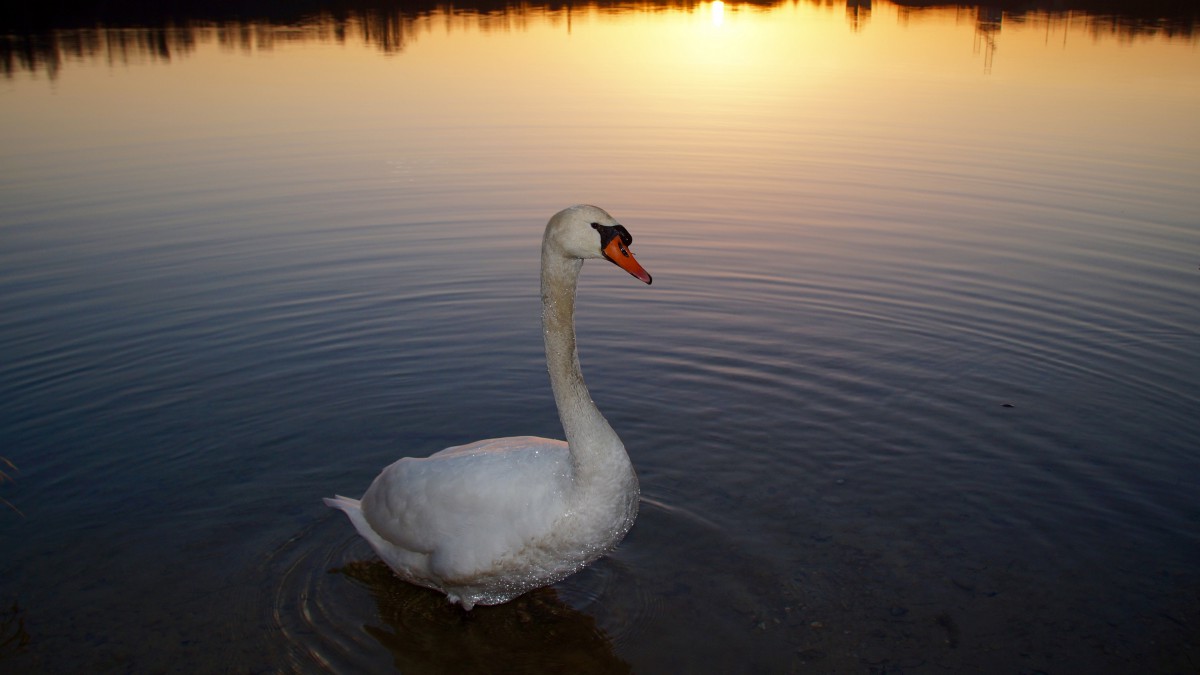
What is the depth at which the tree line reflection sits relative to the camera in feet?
121

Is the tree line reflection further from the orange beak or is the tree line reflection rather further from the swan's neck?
the orange beak

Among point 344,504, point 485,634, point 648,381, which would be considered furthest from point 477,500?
point 648,381

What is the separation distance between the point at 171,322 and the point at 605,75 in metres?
24.7

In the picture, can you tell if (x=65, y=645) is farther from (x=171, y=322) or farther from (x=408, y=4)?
(x=408, y=4)

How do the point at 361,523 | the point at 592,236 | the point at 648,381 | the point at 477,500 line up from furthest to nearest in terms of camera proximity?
the point at 648,381 < the point at 361,523 < the point at 477,500 < the point at 592,236

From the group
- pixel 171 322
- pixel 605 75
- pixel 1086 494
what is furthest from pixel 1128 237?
pixel 605 75

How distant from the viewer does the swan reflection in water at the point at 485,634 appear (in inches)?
254

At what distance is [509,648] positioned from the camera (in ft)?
21.7

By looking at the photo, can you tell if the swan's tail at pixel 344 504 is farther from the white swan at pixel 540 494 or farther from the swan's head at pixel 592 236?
the swan's head at pixel 592 236

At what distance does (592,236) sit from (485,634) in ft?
9.16

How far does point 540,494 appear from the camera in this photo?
611cm

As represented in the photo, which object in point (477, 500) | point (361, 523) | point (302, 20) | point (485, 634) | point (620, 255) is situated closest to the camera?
point (620, 255)

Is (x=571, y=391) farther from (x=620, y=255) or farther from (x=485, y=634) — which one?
(x=485, y=634)

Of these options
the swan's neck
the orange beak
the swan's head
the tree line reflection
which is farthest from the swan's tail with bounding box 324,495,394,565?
the tree line reflection
